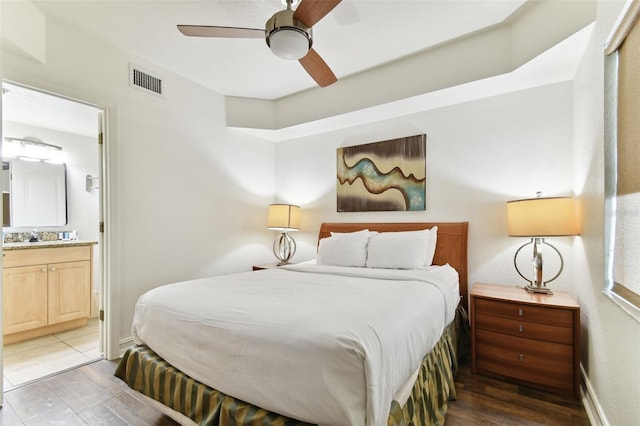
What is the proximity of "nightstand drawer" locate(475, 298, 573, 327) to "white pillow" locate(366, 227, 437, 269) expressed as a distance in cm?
59

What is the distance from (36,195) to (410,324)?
184 inches

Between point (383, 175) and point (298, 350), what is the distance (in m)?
2.63

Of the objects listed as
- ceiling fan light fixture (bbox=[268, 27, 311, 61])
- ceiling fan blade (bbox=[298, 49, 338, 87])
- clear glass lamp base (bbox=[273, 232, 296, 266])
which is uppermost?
ceiling fan blade (bbox=[298, 49, 338, 87])

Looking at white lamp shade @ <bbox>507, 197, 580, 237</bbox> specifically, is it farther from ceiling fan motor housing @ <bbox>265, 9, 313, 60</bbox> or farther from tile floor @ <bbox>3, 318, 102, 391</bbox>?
tile floor @ <bbox>3, 318, 102, 391</bbox>

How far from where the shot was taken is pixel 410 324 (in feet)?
4.82

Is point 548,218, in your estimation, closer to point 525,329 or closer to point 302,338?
point 525,329

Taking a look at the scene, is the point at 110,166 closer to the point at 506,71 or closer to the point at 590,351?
the point at 506,71

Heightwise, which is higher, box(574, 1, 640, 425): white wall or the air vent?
the air vent

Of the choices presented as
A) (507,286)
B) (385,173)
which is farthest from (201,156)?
(507,286)

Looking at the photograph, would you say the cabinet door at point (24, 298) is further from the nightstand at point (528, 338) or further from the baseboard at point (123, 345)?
the nightstand at point (528, 338)

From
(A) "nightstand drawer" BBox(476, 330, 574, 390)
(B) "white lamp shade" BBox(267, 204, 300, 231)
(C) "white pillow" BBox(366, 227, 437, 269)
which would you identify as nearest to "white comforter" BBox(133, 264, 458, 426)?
(A) "nightstand drawer" BBox(476, 330, 574, 390)

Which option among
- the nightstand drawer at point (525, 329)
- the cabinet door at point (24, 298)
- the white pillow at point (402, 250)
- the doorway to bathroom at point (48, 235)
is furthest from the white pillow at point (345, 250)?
the cabinet door at point (24, 298)

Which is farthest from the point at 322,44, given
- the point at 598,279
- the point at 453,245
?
the point at 598,279

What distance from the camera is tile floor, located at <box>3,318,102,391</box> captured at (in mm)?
2369
